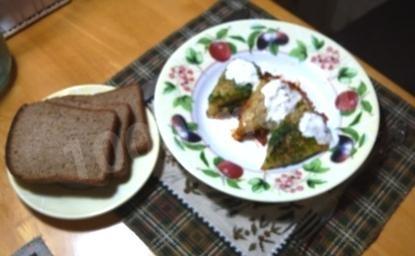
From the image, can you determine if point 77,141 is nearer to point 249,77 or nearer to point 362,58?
point 249,77

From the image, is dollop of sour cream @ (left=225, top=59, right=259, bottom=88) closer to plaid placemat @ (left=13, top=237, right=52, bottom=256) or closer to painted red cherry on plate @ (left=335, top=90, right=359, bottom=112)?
painted red cherry on plate @ (left=335, top=90, right=359, bottom=112)

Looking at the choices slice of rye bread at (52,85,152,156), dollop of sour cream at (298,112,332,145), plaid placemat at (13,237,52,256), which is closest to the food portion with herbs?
dollop of sour cream at (298,112,332,145)

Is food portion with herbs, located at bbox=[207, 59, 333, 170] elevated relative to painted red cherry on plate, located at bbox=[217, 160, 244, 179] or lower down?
elevated

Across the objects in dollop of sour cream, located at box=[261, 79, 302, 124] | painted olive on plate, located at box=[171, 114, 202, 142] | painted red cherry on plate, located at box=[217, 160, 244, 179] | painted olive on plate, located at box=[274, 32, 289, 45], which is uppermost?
painted olive on plate, located at box=[274, 32, 289, 45]

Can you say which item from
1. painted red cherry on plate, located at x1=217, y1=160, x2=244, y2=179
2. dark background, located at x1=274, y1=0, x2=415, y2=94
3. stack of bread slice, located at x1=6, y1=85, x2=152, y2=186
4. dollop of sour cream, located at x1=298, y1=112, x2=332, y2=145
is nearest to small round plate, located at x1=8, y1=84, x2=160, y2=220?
stack of bread slice, located at x1=6, y1=85, x2=152, y2=186

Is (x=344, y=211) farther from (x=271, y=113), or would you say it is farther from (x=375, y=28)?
(x=375, y=28)

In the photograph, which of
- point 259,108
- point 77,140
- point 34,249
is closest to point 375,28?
point 259,108

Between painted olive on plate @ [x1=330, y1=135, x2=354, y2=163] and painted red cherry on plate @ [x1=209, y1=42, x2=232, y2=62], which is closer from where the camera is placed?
painted olive on plate @ [x1=330, y1=135, x2=354, y2=163]

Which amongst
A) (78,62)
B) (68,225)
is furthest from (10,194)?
(78,62)
